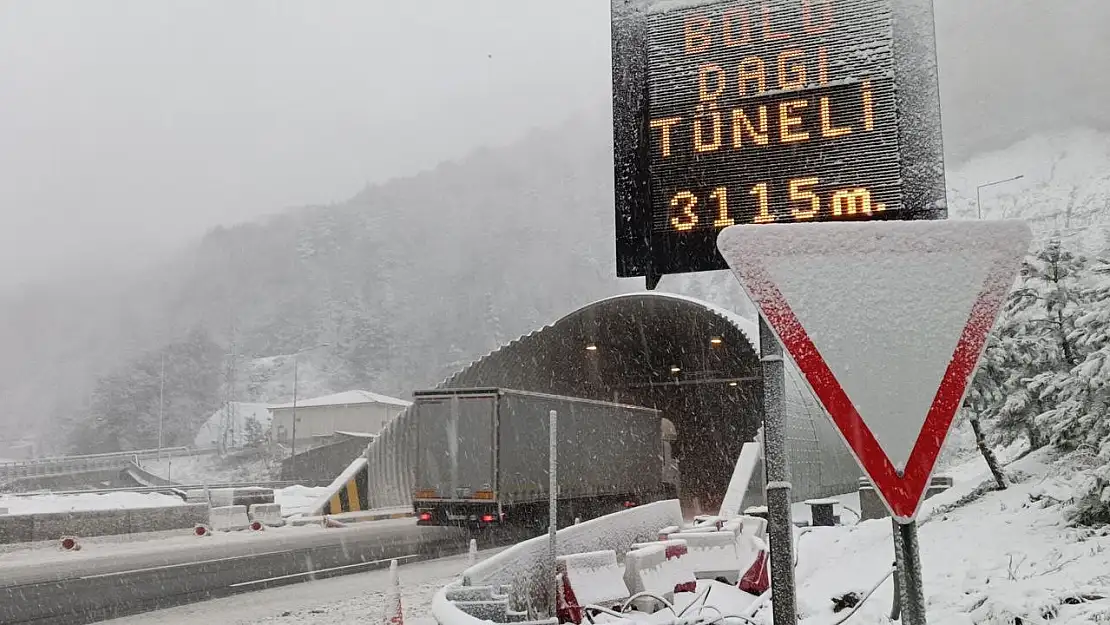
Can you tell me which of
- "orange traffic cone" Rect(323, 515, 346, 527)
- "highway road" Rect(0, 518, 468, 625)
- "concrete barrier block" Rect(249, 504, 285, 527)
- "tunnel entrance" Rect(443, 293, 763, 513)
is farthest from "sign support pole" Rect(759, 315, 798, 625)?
"tunnel entrance" Rect(443, 293, 763, 513)

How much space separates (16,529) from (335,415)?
79.5 metres

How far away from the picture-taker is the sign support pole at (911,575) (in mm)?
2793

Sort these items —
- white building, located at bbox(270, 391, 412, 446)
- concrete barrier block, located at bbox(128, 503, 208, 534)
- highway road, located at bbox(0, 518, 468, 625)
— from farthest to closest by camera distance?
1. white building, located at bbox(270, 391, 412, 446)
2. concrete barrier block, located at bbox(128, 503, 208, 534)
3. highway road, located at bbox(0, 518, 468, 625)

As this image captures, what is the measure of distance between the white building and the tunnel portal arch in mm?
51988

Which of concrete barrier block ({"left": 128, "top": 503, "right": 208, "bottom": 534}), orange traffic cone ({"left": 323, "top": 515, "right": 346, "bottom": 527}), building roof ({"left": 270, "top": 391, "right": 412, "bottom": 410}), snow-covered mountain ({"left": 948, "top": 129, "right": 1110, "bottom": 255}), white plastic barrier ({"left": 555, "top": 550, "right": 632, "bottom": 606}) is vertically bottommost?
orange traffic cone ({"left": 323, "top": 515, "right": 346, "bottom": 527})

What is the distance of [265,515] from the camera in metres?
29.3

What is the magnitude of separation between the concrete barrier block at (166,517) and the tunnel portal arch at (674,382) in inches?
301

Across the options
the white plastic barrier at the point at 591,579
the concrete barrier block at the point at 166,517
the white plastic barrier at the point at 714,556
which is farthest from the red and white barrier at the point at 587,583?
the concrete barrier block at the point at 166,517

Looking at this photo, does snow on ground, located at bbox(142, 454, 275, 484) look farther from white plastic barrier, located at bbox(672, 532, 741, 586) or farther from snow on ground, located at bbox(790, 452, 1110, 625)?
snow on ground, located at bbox(790, 452, 1110, 625)

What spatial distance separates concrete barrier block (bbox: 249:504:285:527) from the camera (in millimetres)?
29281

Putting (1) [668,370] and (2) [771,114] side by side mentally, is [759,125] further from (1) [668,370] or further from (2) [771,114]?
(1) [668,370]

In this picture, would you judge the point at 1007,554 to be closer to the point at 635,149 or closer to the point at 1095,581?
the point at 1095,581

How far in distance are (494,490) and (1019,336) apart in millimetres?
13230

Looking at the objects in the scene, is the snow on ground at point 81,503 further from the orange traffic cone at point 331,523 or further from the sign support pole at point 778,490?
the sign support pole at point 778,490
